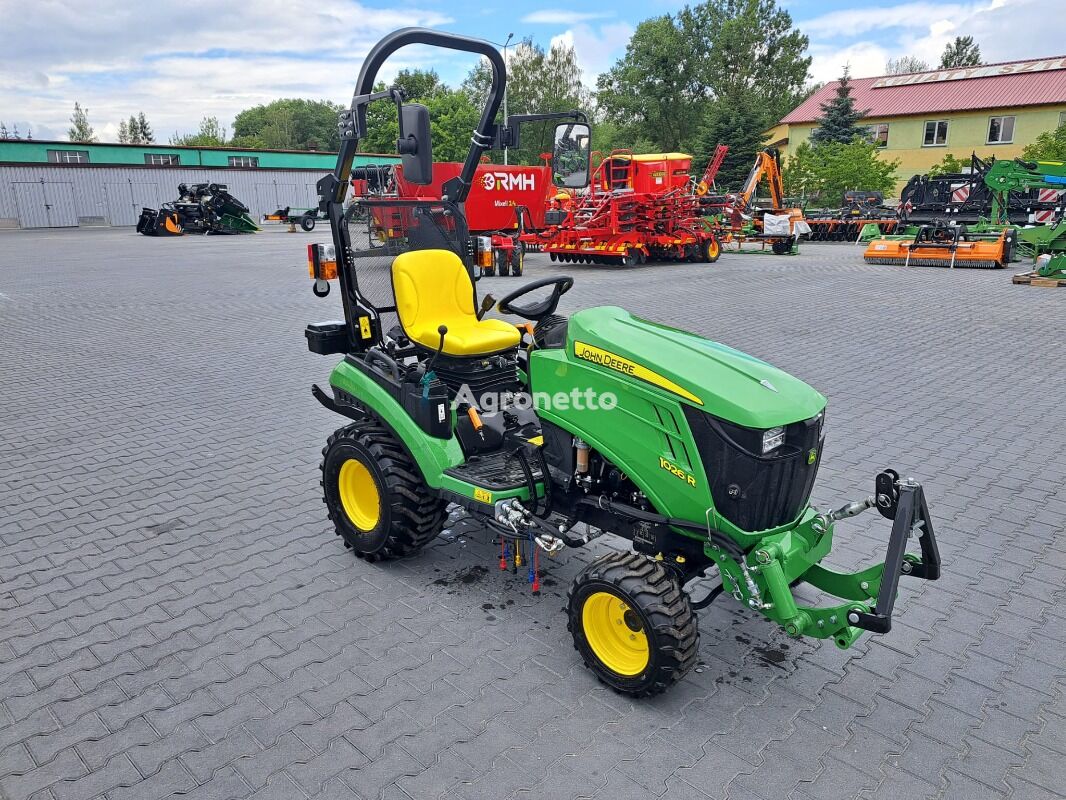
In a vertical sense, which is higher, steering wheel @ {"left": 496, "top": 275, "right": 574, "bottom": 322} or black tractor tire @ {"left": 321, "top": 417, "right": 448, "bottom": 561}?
steering wheel @ {"left": 496, "top": 275, "right": 574, "bottom": 322}

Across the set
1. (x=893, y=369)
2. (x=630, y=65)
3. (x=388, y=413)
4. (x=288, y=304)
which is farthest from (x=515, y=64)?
(x=388, y=413)

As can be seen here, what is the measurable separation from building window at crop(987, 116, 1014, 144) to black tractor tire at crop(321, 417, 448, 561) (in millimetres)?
43407

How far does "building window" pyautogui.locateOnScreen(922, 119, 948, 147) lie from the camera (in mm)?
39062

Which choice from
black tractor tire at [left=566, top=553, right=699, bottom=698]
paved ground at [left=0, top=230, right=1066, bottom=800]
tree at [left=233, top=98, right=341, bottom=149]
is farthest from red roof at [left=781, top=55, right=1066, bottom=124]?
tree at [left=233, top=98, right=341, bottom=149]

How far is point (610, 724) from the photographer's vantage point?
8.62 ft

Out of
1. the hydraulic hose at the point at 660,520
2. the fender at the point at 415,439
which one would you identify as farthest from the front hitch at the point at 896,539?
the fender at the point at 415,439

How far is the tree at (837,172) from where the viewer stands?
A: 3002cm

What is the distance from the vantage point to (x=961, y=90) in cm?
3888

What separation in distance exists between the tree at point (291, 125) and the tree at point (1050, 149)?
206 feet

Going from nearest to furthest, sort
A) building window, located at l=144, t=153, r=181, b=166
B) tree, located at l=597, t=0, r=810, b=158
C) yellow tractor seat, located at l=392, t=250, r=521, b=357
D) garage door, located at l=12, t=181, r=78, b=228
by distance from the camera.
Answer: yellow tractor seat, located at l=392, t=250, r=521, b=357 < garage door, located at l=12, t=181, r=78, b=228 < building window, located at l=144, t=153, r=181, b=166 < tree, located at l=597, t=0, r=810, b=158

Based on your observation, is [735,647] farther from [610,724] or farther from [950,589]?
[950,589]

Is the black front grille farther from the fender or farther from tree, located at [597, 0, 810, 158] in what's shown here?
tree, located at [597, 0, 810, 158]

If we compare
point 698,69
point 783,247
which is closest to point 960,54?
point 698,69

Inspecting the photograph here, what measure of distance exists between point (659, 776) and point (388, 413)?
202 centimetres
